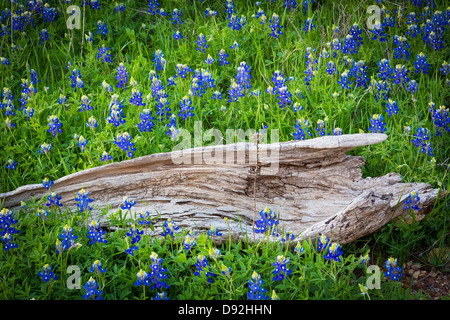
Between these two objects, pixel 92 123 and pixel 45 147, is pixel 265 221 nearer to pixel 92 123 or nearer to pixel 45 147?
pixel 92 123

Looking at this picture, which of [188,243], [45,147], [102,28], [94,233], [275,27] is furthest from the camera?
[102,28]

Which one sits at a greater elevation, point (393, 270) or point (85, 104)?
point (85, 104)

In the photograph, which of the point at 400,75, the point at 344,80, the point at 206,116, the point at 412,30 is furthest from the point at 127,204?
the point at 412,30

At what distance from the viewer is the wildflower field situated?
317 cm

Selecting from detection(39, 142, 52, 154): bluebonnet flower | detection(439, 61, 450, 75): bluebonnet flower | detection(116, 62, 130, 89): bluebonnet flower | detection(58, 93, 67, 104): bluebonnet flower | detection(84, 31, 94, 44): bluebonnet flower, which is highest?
detection(84, 31, 94, 44): bluebonnet flower

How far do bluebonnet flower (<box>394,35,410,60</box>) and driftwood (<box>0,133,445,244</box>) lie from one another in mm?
1925

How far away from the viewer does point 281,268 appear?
3020mm

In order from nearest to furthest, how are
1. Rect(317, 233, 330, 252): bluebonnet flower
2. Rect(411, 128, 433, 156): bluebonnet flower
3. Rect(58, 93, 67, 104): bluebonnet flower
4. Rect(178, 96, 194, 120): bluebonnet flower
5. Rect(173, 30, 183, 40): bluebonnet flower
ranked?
Rect(317, 233, 330, 252): bluebonnet flower → Rect(411, 128, 433, 156): bluebonnet flower → Rect(178, 96, 194, 120): bluebonnet flower → Rect(58, 93, 67, 104): bluebonnet flower → Rect(173, 30, 183, 40): bluebonnet flower

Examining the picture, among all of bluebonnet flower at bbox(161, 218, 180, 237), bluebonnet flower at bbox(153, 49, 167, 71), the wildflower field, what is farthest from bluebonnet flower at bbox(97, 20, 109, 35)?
bluebonnet flower at bbox(161, 218, 180, 237)

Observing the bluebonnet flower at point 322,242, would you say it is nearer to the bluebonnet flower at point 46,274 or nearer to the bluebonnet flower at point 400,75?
the bluebonnet flower at point 46,274

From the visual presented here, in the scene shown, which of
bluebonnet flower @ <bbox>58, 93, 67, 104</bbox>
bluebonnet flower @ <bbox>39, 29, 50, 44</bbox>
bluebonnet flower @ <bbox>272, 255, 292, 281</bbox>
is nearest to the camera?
bluebonnet flower @ <bbox>272, 255, 292, 281</bbox>

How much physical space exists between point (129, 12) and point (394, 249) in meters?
4.54

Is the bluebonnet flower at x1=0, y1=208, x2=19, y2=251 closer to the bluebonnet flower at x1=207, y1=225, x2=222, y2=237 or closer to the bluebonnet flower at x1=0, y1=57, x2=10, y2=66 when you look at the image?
the bluebonnet flower at x1=207, y1=225, x2=222, y2=237

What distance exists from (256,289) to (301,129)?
1743 millimetres
